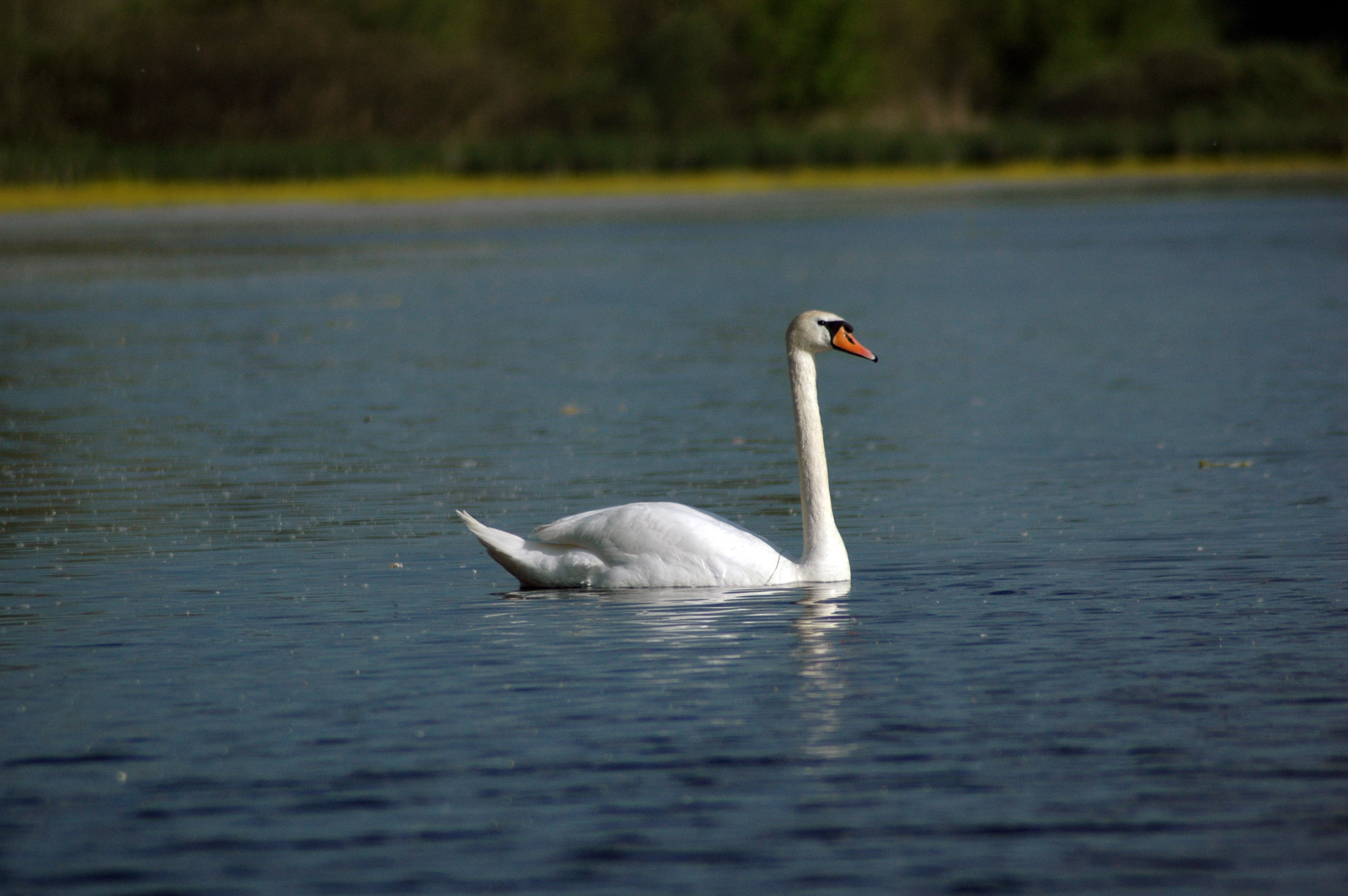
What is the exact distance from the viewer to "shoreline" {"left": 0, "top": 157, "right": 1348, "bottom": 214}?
60250 mm

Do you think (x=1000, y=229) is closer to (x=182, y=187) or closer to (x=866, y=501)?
(x=182, y=187)

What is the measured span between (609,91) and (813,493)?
84.7 meters

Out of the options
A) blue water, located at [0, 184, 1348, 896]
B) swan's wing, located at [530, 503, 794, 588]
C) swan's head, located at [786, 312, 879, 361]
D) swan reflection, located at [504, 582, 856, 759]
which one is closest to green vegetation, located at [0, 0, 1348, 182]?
blue water, located at [0, 184, 1348, 896]

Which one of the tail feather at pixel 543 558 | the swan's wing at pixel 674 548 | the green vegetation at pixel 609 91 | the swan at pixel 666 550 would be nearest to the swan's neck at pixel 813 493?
the swan at pixel 666 550

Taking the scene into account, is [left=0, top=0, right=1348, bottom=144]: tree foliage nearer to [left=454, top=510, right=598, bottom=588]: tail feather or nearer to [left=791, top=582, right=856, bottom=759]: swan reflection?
[left=454, top=510, right=598, bottom=588]: tail feather

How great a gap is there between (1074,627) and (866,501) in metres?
3.63

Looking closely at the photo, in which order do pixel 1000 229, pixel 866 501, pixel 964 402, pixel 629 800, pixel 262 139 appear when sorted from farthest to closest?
pixel 262 139 → pixel 1000 229 → pixel 964 402 → pixel 866 501 → pixel 629 800

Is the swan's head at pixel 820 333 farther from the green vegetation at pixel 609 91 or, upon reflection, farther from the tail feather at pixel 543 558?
the green vegetation at pixel 609 91

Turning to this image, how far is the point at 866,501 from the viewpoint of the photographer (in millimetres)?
12062

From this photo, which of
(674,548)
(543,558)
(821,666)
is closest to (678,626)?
(674,548)

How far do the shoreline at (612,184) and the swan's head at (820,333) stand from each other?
48787mm

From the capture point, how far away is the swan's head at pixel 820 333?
9.81 metres

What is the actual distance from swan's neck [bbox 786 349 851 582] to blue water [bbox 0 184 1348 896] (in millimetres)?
161

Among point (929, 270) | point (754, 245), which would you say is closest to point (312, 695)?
point (929, 270)
